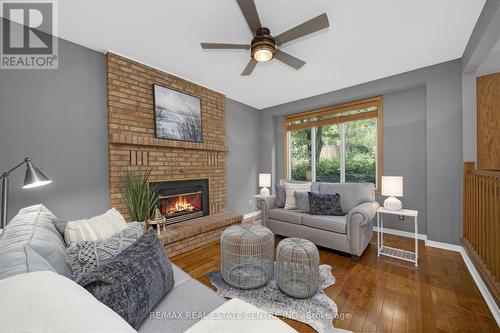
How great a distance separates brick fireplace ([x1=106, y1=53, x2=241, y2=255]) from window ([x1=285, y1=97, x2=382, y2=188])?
Answer: 5.85ft

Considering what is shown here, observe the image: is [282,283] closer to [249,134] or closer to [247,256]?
[247,256]

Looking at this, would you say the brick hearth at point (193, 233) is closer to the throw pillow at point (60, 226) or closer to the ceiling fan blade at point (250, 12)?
the throw pillow at point (60, 226)

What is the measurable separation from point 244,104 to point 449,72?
134 inches

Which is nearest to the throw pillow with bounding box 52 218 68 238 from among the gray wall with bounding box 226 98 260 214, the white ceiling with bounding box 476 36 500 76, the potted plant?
the potted plant

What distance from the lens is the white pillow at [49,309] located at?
1.46ft

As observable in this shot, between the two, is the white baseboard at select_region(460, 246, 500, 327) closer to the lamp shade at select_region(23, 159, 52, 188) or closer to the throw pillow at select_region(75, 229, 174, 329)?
the throw pillow at select_region(75, 229, 174, 329)

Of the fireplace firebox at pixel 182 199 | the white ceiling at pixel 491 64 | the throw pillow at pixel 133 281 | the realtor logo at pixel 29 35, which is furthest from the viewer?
the fireplace firebox at pixel 182 199

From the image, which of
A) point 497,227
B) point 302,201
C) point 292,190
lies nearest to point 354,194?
point 302,201

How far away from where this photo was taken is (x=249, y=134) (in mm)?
4809

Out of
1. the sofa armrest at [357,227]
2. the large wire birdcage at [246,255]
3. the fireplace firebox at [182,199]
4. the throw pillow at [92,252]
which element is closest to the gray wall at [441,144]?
the sofa armrest at [357,227]

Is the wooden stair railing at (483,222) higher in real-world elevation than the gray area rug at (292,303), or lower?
higher

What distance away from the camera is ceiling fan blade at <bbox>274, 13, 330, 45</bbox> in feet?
5.51

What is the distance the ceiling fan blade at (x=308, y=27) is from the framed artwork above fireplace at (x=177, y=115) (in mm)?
1903

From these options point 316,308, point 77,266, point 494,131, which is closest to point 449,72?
point 494,131
